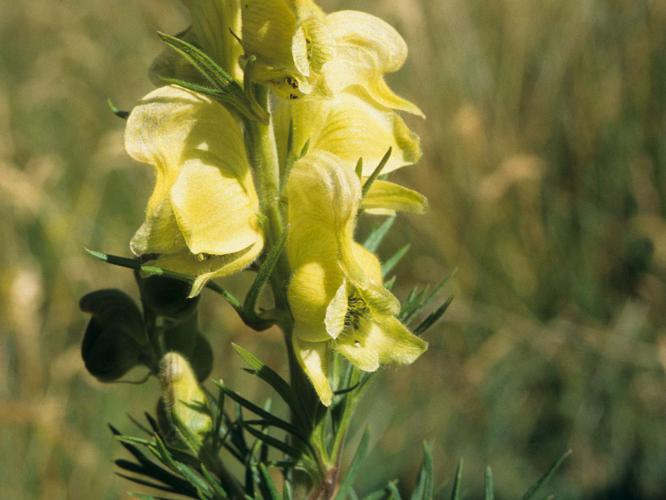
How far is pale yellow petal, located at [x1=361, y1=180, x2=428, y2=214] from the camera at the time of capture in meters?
1.03

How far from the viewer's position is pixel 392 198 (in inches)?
40.9

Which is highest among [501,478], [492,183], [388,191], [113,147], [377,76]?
[377,76]

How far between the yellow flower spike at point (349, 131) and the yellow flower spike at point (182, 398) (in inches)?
12.4

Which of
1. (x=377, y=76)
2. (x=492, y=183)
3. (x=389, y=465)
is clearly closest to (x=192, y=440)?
(x=377, y=76)

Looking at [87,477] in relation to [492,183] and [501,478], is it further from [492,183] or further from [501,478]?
[492,183]

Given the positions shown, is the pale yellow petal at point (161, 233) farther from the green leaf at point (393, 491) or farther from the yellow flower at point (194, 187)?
the green leaf at point (393, 491)

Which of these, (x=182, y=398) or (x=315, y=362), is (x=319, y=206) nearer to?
(x=315, y=362)

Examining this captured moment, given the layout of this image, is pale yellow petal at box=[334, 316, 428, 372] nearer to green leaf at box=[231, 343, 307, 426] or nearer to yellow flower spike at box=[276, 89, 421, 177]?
green leaf at box=[231, 343, 307, 426]

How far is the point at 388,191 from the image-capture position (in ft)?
3.42

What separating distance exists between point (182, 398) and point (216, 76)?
42 cm

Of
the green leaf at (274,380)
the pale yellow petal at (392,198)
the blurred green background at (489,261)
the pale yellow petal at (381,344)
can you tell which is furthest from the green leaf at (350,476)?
the blurred green background at (489,261)

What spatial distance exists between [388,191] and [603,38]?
128 inches

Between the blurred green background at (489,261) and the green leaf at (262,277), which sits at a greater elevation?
the green leaf at (262,277)

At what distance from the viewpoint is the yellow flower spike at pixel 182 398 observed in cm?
107
